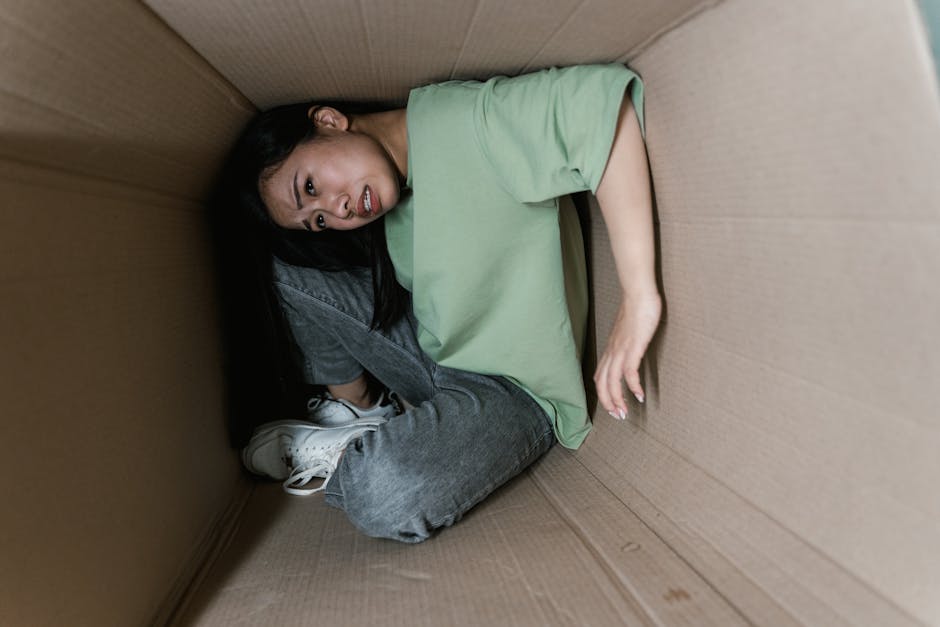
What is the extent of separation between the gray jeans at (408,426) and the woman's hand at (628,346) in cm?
17

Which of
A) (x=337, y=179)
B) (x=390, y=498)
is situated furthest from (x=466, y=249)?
(x=390, y=498)

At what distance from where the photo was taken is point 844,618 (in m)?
0.41

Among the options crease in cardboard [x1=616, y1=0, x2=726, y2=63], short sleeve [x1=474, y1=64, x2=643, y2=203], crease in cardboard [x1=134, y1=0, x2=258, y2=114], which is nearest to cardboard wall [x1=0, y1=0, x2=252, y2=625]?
crease in cardboard [x1=134, y1=0, x2=258, y2=114]

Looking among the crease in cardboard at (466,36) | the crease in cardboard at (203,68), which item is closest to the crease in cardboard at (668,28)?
the crease in cardboard at (466,36)

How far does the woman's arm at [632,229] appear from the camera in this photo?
1.92 feet

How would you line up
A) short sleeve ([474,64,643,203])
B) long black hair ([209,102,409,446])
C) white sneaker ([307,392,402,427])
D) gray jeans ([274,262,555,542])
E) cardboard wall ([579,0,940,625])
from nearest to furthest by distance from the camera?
1. cardboard wall ([579,0,940,625])
2. short sleeve ([474,64,643,203])
3. gray jeans ([274,262,555,542])
4. long black hair ([209,102,409,446])
5. white sneaker ([307,392,402,427])

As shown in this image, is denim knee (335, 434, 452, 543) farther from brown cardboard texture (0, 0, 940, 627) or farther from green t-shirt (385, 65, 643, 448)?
green t-shirt (385, 65, 643, 448)

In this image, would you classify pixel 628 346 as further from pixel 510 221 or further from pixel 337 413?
pixel 337 413

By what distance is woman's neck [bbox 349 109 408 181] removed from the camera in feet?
2.44

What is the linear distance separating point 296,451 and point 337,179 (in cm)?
38

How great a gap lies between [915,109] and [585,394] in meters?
0.53

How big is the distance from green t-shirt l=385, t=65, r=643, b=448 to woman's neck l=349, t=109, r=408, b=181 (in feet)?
0.18

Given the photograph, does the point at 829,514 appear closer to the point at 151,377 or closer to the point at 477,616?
the point at 477,616

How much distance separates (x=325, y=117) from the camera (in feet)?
2.38
